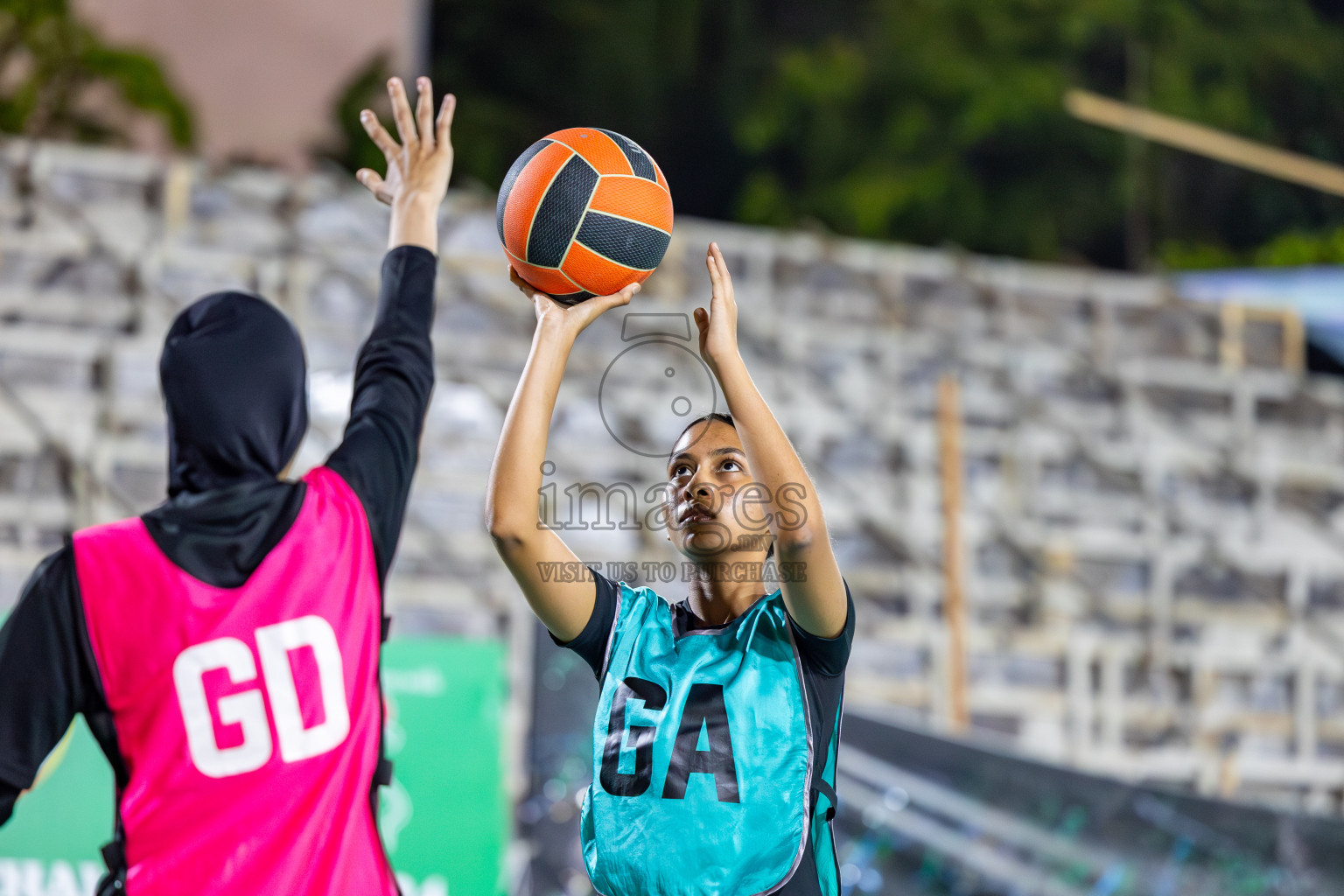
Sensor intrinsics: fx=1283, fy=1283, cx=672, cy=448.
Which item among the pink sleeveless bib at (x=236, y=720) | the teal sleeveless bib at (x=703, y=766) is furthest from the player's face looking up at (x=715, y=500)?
the pink sleeveless bib at (x=236, y=720)

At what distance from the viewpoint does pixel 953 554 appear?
888 cm

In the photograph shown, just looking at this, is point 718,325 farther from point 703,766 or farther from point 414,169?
point 414,169

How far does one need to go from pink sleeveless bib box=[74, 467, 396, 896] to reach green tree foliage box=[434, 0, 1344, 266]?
15395mm

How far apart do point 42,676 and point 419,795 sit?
3.93m

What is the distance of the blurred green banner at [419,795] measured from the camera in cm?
493

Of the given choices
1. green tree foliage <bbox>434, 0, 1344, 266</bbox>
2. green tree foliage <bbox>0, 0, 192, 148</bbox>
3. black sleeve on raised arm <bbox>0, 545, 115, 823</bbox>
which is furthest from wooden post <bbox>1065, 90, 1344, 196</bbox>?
black sleeve on raised arm <bbox>0, 545, 115, 823</bbox>

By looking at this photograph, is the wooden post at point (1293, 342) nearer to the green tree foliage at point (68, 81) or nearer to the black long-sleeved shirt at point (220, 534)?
the black long-sleeved shirt at point (220, 534)

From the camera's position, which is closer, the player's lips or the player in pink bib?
the player in pink bib

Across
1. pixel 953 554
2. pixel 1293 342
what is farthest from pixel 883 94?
pixel 953 554

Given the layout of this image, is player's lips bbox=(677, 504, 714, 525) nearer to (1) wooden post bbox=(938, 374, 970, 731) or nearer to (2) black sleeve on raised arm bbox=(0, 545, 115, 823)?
(2) black sleeve on raised arm bbox=(0, 545, 115, 823)

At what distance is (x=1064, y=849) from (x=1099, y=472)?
522 cm

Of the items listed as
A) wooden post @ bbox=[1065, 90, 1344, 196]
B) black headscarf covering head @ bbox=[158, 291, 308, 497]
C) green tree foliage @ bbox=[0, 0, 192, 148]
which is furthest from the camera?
wooden post @ bbox=[1065, 90, 1344, 196]

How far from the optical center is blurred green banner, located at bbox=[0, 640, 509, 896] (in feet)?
16.2

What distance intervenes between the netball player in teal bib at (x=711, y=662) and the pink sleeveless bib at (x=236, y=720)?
1.05ft
